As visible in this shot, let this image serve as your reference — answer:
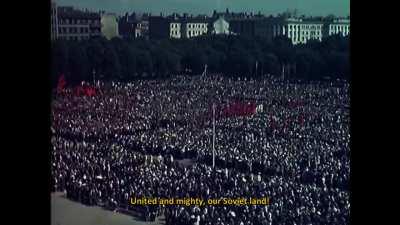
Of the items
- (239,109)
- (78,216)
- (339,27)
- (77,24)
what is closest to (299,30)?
(339,27)

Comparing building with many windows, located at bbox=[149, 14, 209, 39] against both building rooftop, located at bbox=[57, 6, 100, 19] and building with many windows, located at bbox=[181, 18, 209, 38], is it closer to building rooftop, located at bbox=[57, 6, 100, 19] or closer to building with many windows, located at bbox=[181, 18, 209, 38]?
building with many windows, located at bbox=[181, 18, 209, 38]

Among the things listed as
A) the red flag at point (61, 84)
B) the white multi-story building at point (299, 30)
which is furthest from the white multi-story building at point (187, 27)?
the red flag at point (61, 84)

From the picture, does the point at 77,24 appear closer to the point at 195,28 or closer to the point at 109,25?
the point at 109,25

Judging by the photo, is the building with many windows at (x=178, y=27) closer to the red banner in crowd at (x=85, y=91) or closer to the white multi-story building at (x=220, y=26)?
the white multi-story building at (x=220, y=26)

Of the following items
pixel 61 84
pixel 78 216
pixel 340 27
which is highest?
pixel 340 27

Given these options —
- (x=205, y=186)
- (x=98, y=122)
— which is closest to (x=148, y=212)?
(x=205, y=186)

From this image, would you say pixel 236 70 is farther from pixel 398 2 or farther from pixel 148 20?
pixel 398 2
